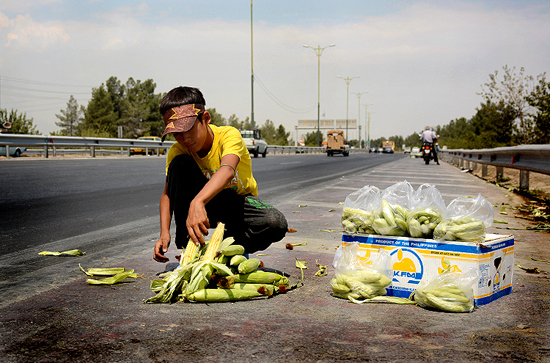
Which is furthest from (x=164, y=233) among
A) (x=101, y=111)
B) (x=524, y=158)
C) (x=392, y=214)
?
(x=101, y=111)

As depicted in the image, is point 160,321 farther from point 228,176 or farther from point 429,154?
point 429,154

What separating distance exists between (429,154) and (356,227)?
86.0 ft

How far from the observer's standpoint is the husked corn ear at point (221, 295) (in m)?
2.96

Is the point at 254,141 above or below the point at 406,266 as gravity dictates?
above

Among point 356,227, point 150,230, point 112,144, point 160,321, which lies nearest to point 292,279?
point 356,227

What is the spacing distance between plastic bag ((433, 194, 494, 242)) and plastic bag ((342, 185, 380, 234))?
46 centimetres

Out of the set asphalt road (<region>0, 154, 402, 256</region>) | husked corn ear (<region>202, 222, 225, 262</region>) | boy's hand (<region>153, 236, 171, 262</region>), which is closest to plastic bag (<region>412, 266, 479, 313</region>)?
husked corn ear (<region>202, 222, 225, 262</region>)

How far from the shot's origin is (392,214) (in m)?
3.30

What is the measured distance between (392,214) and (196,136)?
1430mm

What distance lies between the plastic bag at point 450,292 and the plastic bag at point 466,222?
8.3 inches

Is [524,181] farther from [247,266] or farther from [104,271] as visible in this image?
[104,271]

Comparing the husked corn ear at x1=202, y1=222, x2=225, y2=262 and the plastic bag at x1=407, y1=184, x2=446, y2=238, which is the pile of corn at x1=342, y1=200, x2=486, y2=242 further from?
the husked corn ear at x1=202, y1=222, x2=225, y2=262

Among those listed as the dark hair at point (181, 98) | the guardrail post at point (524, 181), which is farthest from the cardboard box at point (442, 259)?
the guardrail post at point (524, 181)

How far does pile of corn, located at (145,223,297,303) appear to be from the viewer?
299cm
